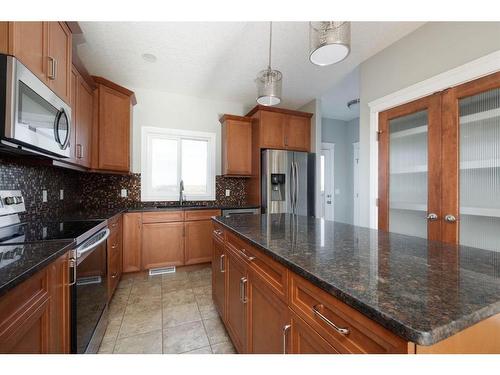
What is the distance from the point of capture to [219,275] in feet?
6.04

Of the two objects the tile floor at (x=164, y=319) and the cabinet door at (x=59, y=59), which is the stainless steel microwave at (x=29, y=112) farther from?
the tile floor at (x=164, y=319)

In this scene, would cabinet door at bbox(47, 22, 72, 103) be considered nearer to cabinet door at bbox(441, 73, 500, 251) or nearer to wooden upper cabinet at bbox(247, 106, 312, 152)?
wooden upper cabinet at bbox(247, 106, 312, 152)

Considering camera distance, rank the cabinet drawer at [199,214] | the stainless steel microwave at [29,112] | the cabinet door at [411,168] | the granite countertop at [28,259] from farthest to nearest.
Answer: the cabinet drawer at [199,214]
the cabinet door at [411,168]
the stainless steel microwave at [29,112]
the granite countertop at [28,259]

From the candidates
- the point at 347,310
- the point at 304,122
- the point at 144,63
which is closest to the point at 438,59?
the point at 304,122

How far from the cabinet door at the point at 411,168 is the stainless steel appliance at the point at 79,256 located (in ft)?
8.94

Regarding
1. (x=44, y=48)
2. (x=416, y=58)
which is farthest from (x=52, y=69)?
(x=416, y=58)

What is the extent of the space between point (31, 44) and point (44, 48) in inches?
6.2

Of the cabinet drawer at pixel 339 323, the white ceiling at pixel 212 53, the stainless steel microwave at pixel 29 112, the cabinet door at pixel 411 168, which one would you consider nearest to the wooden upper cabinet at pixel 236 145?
the white ceiling at pixel 212 53

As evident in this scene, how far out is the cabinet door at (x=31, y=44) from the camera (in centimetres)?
114

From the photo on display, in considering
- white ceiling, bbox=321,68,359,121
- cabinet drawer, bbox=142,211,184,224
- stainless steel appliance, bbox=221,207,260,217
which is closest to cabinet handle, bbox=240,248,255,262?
stainless steel appliance, bbox=221,207,260,217

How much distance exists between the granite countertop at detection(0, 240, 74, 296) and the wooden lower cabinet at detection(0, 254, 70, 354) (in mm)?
50

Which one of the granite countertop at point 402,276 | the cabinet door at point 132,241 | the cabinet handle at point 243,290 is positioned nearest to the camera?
the granite countertop at point 402,276

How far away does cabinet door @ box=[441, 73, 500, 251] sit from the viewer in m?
1.70
